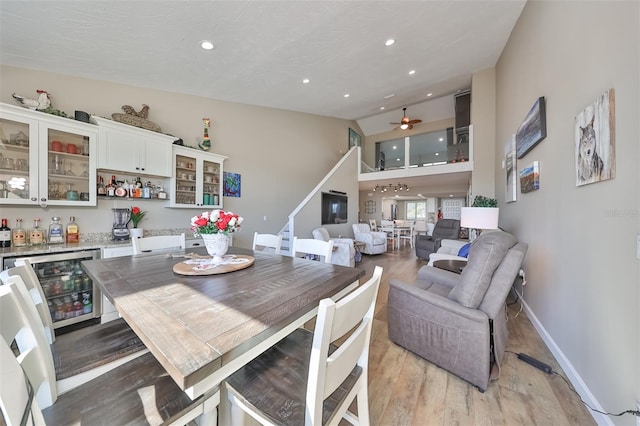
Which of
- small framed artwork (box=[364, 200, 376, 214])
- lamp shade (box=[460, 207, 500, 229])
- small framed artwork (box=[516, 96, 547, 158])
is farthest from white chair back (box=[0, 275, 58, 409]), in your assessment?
small framed artwork (box=[364, 200, 376, 214])

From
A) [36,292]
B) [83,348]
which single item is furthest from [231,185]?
[83,348]

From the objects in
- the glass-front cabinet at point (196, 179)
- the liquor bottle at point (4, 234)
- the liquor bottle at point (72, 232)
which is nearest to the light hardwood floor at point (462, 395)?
the glass-front cabinet at point (196, 179)

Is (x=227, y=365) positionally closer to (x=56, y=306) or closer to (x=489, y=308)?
(x=489, y=308)

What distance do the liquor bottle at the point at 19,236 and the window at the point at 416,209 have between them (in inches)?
536

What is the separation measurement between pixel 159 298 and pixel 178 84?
3627 mm

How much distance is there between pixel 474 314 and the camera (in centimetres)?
154

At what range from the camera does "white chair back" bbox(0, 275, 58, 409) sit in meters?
0.74

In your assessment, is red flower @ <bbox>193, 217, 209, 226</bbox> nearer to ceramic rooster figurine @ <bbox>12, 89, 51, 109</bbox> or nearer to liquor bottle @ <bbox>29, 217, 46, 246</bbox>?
liquor bottle @ <bbox>29, 217, 46, 246</bbox>

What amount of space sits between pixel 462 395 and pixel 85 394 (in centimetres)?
199

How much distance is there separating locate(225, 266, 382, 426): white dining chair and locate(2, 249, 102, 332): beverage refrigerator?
95.6 inches

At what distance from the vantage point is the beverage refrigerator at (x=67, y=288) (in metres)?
2.28

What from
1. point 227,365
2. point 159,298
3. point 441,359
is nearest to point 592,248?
point 441,359

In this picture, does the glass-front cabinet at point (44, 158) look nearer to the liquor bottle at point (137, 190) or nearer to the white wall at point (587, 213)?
the liquor bottle at point (137, 190)

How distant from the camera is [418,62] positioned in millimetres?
4066
